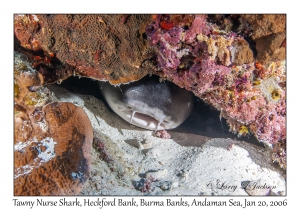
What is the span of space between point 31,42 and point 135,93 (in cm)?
193

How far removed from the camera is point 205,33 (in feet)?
8.63

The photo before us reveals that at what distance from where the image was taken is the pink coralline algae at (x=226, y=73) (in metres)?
2.64

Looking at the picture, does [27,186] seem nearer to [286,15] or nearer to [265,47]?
[265,47]

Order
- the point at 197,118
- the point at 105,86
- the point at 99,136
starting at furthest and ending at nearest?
the point at 197,118, the point at 105,86, the point at 99,136

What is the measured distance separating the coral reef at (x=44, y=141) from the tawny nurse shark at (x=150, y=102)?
1152 millimetres

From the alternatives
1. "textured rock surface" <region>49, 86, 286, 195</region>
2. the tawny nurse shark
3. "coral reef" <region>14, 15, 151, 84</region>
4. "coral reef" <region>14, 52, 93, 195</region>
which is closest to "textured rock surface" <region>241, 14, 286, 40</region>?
"coral reef" <region>14, 15, 151, 84</region>

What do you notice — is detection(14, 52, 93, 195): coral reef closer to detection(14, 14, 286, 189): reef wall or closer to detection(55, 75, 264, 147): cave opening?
detection(14, 14, 286, 189): reef wall

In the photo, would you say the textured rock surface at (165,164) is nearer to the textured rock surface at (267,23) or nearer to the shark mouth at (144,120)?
the shark mouth at (144,120)

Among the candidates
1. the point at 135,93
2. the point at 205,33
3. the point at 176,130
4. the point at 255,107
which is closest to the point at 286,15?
the point at 205,33

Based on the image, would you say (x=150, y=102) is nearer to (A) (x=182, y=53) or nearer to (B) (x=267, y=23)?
(A) (x=182, y=53)

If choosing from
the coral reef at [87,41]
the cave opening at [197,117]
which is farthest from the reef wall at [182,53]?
the cave opening at [197,117]

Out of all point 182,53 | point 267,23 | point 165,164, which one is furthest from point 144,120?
point 267,23

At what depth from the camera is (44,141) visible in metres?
3.22

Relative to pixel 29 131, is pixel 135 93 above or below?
above
